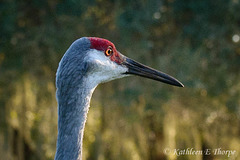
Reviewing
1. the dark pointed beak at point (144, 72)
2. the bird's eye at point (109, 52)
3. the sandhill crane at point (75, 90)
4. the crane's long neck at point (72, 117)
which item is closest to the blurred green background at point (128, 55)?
the dark pointed beak at point (144, 72)

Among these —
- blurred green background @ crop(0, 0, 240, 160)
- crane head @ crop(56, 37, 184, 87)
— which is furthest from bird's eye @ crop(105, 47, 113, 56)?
blurred green background @ crop(0, 0, 240, 160)

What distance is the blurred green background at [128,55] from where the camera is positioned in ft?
21.3

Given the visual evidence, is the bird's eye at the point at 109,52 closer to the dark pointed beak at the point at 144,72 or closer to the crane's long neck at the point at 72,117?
the dark pointed beak at the point at 144,72

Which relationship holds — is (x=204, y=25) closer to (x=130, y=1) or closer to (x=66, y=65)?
(x=130, y=1)

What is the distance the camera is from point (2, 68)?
22.9ft

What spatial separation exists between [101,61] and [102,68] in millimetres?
44

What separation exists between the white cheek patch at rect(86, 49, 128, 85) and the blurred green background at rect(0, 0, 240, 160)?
11.1 feet

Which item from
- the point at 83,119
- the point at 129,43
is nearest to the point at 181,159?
the point at 129,43

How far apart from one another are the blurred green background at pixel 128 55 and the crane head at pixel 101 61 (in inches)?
130

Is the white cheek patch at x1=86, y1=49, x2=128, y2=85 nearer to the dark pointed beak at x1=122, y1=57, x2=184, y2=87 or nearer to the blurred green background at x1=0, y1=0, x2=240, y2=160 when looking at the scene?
the dark pointed beak at x1=122, y1=57, x2=184, y2=87

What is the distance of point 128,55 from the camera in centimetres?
671

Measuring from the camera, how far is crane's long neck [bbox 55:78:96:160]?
8.30ft

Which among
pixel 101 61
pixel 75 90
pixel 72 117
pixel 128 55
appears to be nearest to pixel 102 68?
pixel 101 61

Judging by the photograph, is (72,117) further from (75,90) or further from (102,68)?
(102,68)
